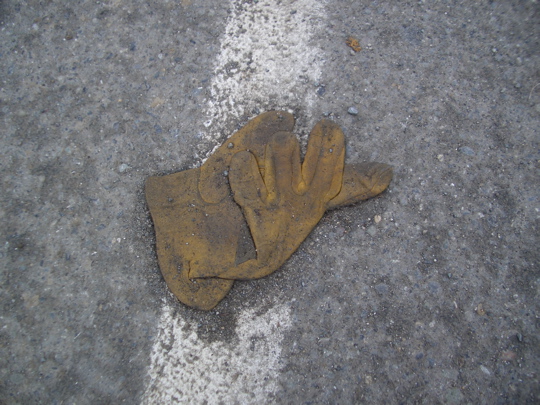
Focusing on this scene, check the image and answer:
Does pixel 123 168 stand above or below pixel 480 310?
above

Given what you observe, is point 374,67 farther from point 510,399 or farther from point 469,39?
point 510,399

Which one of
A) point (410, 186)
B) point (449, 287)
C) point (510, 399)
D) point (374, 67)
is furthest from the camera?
point (374, 67)

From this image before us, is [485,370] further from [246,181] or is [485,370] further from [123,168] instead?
[123,168]

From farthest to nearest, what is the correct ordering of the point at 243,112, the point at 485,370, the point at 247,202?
the point at 243,112
the point at 247,202
the point at 485,370

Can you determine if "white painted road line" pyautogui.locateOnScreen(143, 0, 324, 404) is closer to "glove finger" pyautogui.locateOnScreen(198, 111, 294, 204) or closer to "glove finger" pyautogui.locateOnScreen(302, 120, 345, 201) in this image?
"glove finger" pyautogui.locateOnScreen(198, 111, 294, 204)

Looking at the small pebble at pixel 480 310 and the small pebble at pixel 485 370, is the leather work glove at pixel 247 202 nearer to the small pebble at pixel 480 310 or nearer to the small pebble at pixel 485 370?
the small pebble at pixel 480 310

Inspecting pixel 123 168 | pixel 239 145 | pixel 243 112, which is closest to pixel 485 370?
pixel 239 145

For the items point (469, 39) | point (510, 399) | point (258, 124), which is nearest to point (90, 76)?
point (258, 124)
